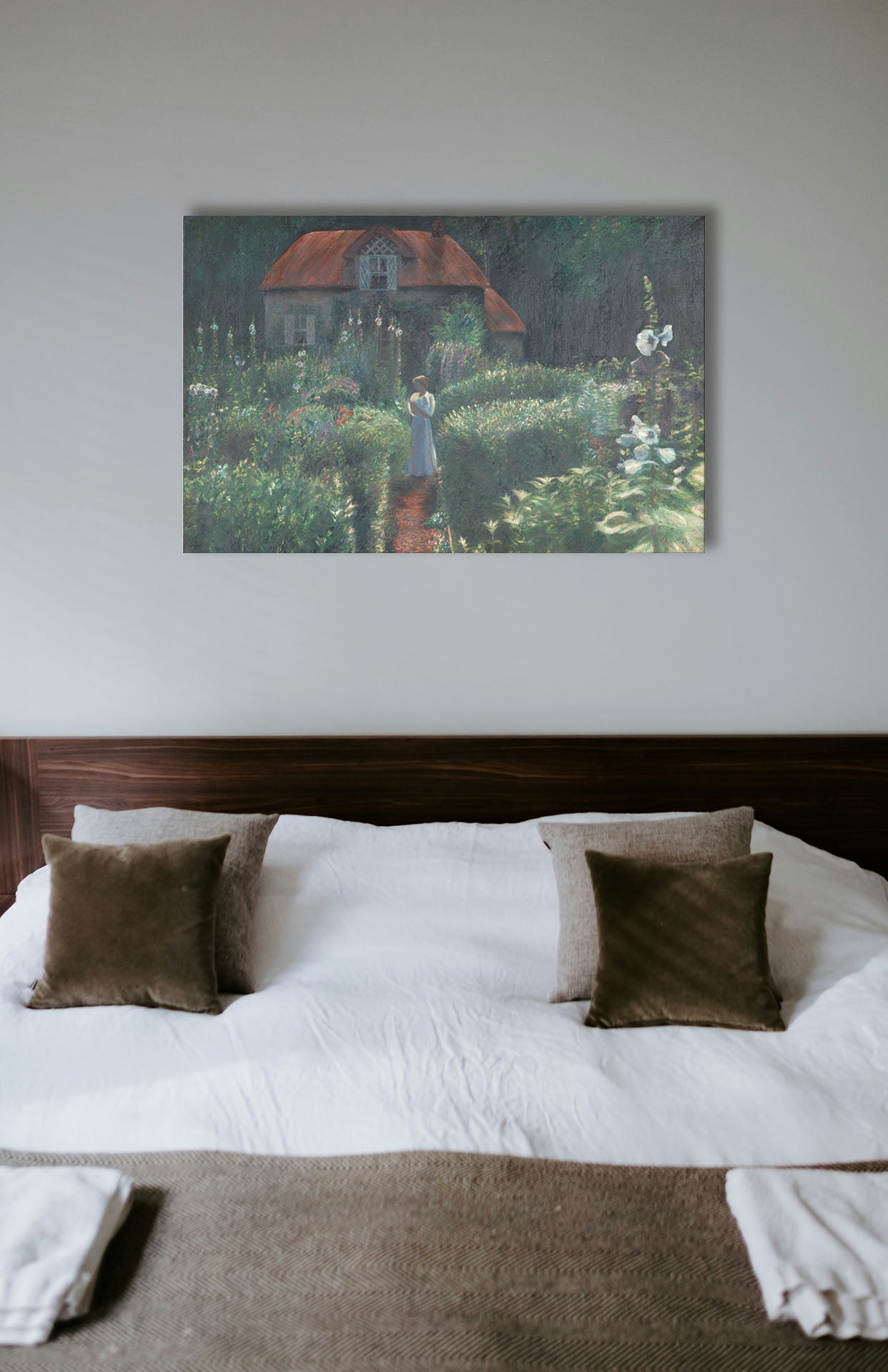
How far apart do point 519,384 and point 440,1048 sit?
5.45ft

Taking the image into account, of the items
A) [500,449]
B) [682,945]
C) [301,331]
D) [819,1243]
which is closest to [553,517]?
[500,449]

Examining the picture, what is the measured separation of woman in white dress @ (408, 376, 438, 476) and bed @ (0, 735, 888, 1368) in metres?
0.73

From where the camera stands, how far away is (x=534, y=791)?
8.09 feet

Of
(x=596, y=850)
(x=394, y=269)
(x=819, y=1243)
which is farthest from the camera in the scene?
(x=394, y=269)

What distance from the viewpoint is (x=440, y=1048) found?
1.66 metres

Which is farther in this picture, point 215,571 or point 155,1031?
point 215,571

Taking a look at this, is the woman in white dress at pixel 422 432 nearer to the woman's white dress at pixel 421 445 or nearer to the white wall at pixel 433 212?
the woman's white dress at pixel 421 445

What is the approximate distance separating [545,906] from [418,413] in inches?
51.5

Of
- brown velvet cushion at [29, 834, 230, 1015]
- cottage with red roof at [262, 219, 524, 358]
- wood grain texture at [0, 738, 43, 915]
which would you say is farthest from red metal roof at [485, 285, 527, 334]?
wood grain texture at [0, 738, 43, 915]

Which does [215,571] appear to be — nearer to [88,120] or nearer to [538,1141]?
[88,120]

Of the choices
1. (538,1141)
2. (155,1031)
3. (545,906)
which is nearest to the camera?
(538,1141)

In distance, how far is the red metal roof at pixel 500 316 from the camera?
2.44m

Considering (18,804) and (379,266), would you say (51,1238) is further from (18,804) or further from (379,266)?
(379,266)

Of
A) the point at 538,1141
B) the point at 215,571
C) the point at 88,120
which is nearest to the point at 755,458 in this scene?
the point at 215,571
